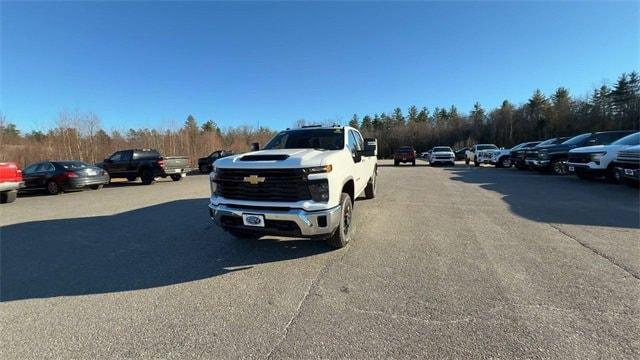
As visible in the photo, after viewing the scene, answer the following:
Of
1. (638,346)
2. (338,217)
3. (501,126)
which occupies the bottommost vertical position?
(638,346)

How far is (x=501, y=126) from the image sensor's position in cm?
6919

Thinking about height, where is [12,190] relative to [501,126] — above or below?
below

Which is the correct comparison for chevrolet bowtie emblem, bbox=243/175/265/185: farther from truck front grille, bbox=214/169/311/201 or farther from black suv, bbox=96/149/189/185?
black suv, bbox=96/149/189/185

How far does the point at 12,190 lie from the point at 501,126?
7521 cm

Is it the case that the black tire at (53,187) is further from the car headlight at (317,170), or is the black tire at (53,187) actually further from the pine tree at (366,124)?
the pine tree at (366,124)

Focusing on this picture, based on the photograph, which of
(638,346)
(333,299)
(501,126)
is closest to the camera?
(638,346)

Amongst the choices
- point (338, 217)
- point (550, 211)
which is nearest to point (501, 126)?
point (550, 211)

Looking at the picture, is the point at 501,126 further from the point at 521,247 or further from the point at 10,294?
the point at 10,294

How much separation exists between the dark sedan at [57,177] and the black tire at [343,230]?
13739 mm

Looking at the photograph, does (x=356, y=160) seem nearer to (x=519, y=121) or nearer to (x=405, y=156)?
(x=405, y=156)

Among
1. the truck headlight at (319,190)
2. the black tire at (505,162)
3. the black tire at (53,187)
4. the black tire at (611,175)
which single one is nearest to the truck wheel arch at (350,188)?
the truck headlight at (319,190)

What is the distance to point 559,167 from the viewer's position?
1614 centimetres

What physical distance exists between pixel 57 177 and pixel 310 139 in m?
12.8

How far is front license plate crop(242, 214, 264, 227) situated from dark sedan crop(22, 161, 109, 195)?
13.2 meters
